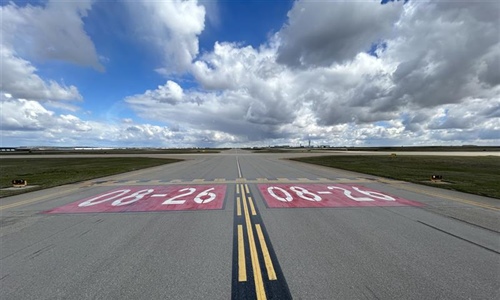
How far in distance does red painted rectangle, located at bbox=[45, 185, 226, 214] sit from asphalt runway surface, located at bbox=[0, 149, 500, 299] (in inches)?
5.2

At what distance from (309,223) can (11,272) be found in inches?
239

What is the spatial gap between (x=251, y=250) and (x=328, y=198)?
604cm

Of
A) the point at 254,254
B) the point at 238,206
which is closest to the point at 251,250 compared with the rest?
the point at 254,254

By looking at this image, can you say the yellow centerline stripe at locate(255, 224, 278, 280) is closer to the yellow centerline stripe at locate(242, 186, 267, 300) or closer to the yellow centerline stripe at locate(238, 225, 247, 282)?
the yellow centerline stripe at locate(242, 186, 267, 300)

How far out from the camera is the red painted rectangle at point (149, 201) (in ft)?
27.7

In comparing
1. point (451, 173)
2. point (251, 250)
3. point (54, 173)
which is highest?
point (251, 250)

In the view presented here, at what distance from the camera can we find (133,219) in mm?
7133

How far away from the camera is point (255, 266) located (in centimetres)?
416

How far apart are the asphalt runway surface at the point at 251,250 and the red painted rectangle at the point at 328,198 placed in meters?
0.17

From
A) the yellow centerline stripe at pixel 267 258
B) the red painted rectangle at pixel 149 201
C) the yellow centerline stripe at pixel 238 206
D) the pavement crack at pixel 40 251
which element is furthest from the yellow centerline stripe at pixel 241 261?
the pavement crack at pixel 40 251

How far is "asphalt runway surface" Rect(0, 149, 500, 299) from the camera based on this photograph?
357 centimetres

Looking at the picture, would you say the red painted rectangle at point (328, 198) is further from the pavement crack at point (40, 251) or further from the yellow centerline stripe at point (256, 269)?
the pavement crack at point (40, 251)

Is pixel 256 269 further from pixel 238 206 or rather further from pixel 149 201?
pixel 149 201

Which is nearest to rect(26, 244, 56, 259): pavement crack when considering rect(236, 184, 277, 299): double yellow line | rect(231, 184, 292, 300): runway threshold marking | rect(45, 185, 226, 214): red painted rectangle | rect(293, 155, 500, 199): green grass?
rect(45, 185, 226, 214): red painted rectangle
